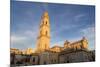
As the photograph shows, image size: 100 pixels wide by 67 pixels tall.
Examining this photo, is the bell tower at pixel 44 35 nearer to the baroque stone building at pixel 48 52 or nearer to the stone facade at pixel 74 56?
the baroque stone building at pixel 48 52

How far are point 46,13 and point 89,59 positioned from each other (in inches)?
32.0

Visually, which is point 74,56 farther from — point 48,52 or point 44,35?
point 44,35

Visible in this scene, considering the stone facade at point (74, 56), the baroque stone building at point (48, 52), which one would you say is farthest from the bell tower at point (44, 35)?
the stone facade at point (74, 56)

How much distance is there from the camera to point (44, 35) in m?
2.53

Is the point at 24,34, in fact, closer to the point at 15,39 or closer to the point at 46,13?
the point at 15,39

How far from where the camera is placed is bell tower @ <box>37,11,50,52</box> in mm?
2508

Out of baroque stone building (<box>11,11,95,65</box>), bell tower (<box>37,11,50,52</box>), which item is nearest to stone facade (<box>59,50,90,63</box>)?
baroque stone building (<box>11,11,95,65</box>)

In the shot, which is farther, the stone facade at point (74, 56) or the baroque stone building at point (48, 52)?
the stone facade at point (74, 56)

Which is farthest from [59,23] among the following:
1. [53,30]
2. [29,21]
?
[29,21]

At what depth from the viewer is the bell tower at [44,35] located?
2.51m

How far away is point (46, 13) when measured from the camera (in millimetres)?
2531

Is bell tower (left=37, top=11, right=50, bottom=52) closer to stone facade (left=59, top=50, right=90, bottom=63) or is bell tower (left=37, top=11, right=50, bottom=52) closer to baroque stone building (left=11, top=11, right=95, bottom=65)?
baroque stone building (left=11, top=11, right=95, bottom=65)

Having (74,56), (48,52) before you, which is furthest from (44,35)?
(74,56)

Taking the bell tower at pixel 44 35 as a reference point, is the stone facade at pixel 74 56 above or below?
below
